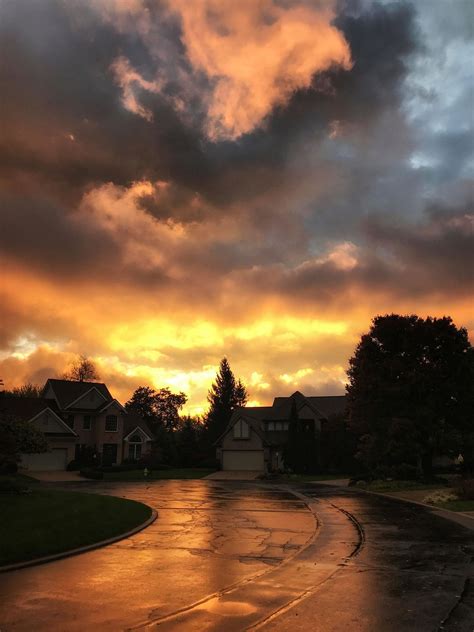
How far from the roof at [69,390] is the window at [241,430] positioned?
16.7 metres

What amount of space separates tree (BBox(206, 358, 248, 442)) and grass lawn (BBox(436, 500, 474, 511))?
68830 mm

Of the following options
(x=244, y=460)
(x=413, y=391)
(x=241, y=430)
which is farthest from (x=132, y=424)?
(x=413, y=391)

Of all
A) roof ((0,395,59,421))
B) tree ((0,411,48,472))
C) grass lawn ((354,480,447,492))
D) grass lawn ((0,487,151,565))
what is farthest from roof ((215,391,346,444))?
grass lawn ((0,487,151,565))

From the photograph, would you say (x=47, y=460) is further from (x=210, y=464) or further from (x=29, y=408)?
(x=210, y=464)

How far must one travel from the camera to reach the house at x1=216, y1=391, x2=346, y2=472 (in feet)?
223

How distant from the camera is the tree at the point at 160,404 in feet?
358

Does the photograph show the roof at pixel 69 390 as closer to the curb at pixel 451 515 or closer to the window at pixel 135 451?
the window at pixel 135 451

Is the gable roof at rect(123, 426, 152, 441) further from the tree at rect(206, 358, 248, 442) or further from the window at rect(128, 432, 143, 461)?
the tree at rect(206, 358, 248, 442)

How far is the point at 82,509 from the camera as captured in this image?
20562mm

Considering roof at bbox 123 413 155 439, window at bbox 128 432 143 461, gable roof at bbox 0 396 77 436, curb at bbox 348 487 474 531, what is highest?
gable roof at bbox 0 396 77 436

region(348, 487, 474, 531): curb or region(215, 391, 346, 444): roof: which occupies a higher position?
region(215, 391, 346, 444): roof

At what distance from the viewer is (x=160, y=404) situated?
11200 centimetres

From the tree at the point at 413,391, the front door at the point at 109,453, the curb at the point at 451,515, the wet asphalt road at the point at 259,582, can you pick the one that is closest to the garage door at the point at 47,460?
the front door at the point at 109,453

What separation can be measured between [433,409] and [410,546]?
3014 centimetres
